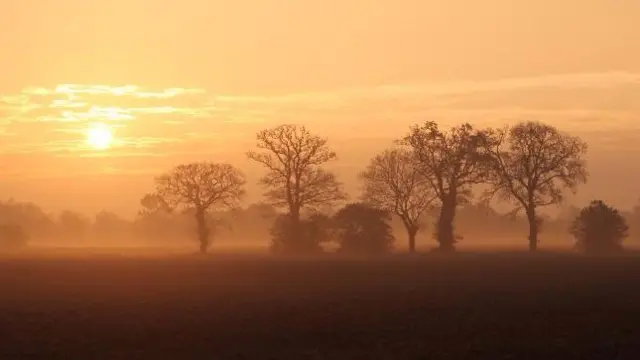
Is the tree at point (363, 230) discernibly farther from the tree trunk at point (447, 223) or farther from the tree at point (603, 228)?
the tree at point (603, 228)

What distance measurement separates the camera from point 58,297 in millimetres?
44500

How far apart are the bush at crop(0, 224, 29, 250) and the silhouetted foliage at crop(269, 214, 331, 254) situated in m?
84.2

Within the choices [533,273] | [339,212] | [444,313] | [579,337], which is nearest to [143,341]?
[444,313]

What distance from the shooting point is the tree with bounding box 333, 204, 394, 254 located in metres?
97.7

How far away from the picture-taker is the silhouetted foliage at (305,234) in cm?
9988

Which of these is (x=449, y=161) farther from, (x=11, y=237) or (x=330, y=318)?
(x=11, y=237)

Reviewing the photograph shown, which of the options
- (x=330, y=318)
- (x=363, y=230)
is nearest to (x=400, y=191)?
(x=363, y=230)

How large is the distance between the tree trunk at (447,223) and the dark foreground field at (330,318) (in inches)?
1540

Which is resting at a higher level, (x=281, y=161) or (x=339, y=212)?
(x=281, y=161)

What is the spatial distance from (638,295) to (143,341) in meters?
24.7

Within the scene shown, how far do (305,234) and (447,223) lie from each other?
16828 mm

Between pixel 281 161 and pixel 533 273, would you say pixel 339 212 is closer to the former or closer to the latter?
pixel 281 161

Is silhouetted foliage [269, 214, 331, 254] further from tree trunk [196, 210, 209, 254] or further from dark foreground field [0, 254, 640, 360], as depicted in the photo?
dark foreground field [0, 254, 640, 360]

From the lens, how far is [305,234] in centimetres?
10031
